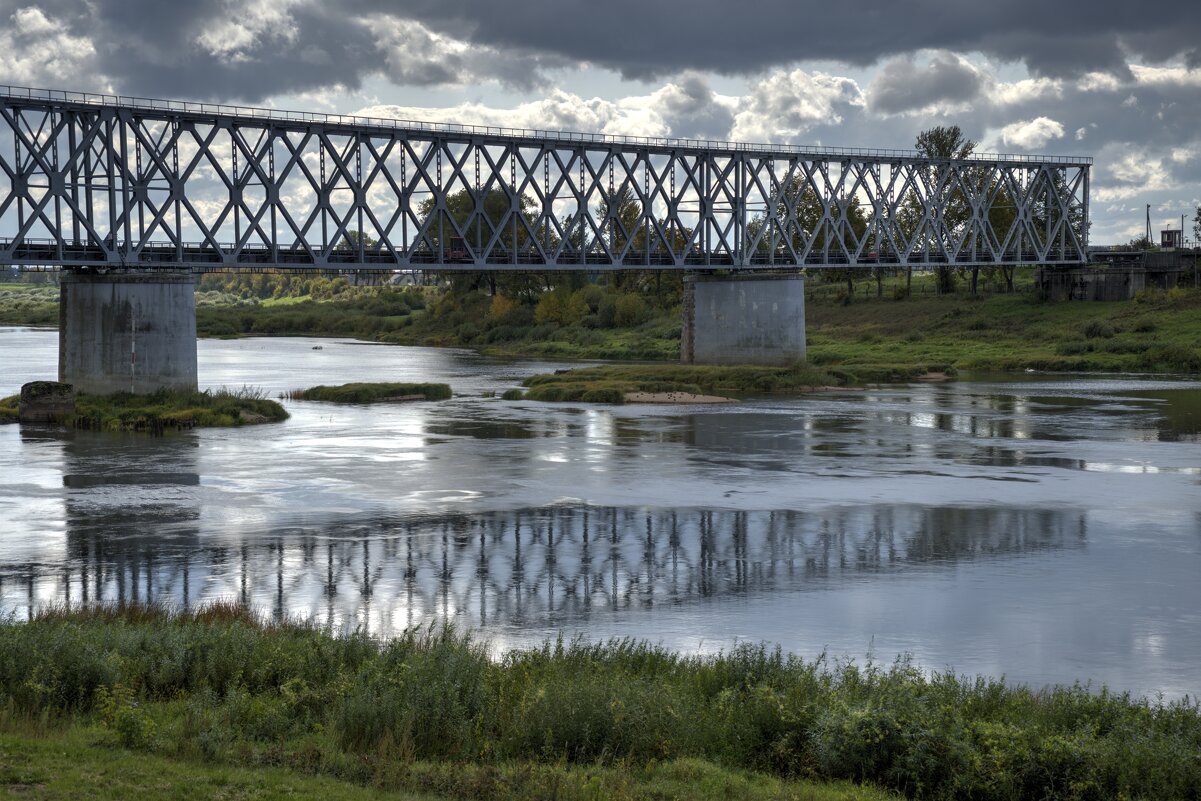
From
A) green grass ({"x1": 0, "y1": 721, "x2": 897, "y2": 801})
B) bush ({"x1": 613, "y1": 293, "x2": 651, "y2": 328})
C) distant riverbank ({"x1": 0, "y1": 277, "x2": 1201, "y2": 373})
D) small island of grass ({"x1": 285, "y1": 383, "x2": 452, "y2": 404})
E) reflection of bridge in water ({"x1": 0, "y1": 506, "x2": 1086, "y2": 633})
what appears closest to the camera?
green grass ({"x1": 0, "y1": 721, "x2": 897, "y2": 801})

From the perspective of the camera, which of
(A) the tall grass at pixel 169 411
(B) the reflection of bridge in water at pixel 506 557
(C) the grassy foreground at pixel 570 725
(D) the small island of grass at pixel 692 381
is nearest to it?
(C) the grassy foreground at pixel 570 725

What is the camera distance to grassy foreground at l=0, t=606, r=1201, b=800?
14.2 m

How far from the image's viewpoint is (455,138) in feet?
303

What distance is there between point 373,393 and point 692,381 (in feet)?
73.0

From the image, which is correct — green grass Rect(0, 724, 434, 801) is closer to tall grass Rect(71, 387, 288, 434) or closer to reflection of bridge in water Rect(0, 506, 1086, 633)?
reflection of bridge in water Rect(0, 506, 1086, 633)

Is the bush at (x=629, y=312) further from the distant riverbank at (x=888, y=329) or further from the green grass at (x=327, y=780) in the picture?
the green grass at (x=327, y=780)

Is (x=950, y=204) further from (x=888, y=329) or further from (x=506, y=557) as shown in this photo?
(x=506, y=557)

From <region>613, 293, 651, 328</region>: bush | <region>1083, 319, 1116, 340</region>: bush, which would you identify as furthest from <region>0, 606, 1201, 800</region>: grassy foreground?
<region>613, 293, 651, 328</region>: bush

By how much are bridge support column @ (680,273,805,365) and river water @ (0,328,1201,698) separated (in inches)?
1535

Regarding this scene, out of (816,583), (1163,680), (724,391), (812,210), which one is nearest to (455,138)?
(724,391)

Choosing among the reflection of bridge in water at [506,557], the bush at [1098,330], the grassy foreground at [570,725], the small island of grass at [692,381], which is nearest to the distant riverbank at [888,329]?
the bush at [1098,330]

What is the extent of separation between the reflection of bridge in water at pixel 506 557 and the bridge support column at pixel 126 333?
3418cm

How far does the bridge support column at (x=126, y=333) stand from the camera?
A: 226 feet

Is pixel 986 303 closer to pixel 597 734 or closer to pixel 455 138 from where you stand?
pixel 455 138
